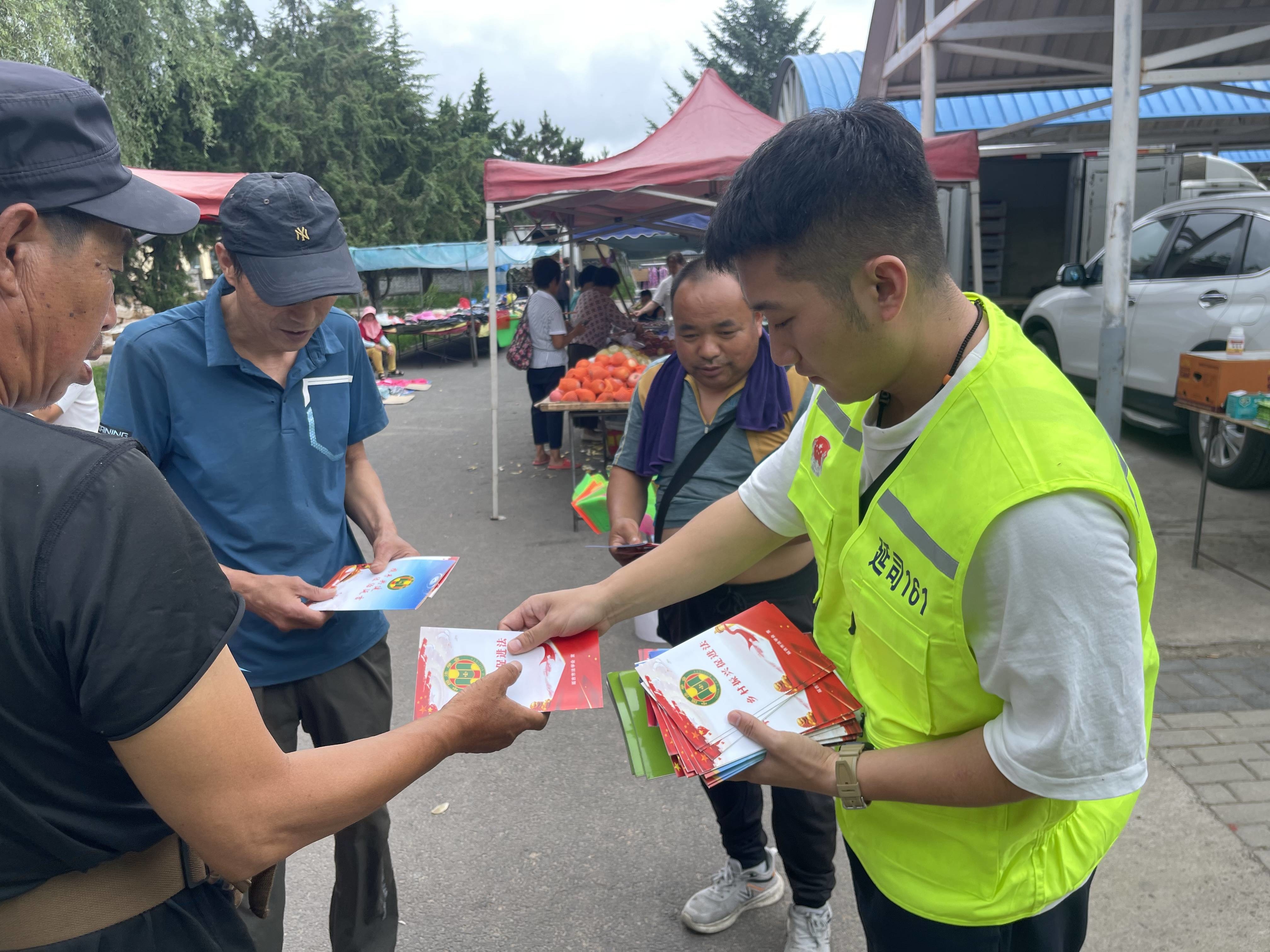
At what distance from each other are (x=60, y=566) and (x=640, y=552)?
6.48 ft

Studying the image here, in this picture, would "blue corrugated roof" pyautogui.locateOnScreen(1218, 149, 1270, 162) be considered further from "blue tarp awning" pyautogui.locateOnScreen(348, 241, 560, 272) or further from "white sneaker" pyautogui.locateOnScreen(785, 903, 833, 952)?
"white sneaker" pyautogui.locateOnScreen(785, 903, 833, 952)

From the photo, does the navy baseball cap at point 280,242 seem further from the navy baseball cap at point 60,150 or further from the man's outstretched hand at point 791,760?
the man's outstretched hand at point 791,760

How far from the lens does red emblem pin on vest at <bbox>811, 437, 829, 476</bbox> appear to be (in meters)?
1.74

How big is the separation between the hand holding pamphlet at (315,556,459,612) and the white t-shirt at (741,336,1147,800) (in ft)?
4.18

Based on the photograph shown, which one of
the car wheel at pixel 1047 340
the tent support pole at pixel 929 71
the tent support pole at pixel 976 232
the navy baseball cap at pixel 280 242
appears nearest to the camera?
the navy baseball cap at pixel 280 242

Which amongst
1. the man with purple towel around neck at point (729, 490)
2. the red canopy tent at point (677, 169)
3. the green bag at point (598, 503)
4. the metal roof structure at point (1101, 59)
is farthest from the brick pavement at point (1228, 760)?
the red canopy tent at point (677, 169)

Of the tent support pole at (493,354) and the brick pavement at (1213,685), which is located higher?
the tent support pole at (493,354)

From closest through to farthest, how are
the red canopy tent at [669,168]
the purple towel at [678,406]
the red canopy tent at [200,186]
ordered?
1. the purple towel at [678,406]
2. the red canopy tent at [669,168]
3. the red canopy tent at [200,186]

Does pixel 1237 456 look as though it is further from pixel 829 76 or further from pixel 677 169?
pixel 829 76

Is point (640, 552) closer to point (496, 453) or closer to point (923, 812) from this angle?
point (923, 812)

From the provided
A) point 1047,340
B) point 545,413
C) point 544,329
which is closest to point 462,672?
point 545,413

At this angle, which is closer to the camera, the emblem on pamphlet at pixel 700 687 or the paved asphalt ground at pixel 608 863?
the emblem on pamphlet at pixel 700 687

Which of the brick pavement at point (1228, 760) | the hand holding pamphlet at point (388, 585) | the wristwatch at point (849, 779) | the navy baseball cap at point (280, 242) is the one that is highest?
the navy baseball cap at point (280, 242)

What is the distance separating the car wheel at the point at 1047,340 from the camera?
9.88m
